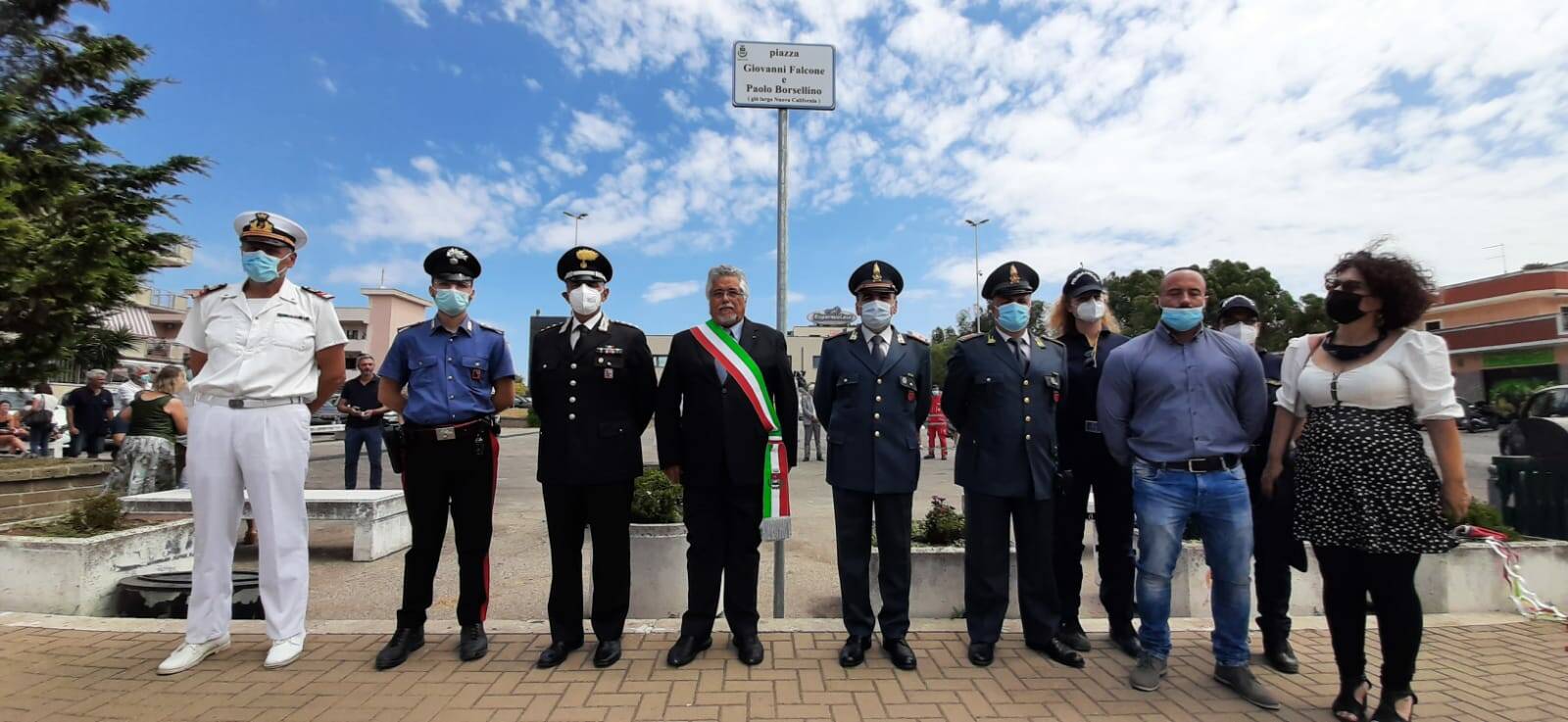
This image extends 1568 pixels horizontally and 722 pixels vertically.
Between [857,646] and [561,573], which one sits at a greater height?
[561,573]

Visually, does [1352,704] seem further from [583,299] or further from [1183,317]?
[583,299]

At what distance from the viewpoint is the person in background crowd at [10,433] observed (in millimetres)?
10624

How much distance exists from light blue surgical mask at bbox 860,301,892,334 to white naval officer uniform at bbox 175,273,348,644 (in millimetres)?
2980

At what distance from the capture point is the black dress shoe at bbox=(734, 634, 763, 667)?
3514mm

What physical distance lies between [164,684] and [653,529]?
95.1 inches

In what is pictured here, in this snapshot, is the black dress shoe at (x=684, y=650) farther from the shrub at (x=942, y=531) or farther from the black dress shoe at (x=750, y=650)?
the shrub at (x=942, y=531)

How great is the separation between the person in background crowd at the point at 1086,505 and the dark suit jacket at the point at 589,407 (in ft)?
7.80

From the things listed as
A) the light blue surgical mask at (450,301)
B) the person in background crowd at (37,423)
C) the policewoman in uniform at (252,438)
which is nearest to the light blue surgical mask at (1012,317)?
the light blue surgical mask at (450,301)

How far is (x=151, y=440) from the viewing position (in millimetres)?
6629

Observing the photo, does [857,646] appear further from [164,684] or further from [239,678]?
[164,684]

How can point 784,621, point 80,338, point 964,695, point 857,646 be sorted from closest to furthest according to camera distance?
point 964,695 → point 857,646 → point 784,621 → point 80,338

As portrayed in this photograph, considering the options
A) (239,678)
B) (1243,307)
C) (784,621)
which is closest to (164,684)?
(239,678)

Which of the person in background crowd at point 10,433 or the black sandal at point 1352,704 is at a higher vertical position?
the person in background crowd at point 10,433

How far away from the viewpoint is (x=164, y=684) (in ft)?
10.6
